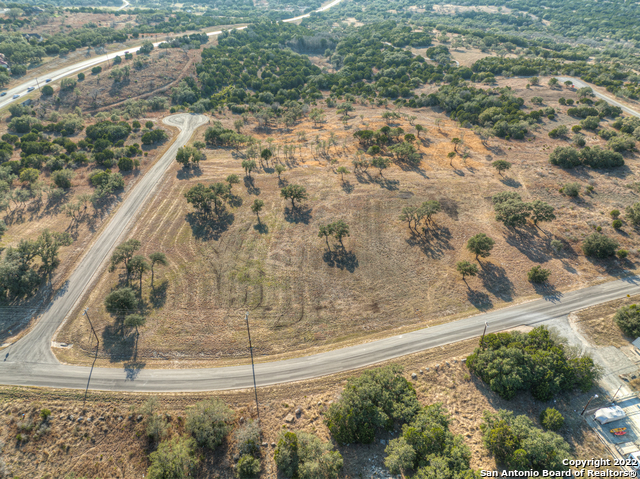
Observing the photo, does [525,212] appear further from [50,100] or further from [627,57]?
[627,57]

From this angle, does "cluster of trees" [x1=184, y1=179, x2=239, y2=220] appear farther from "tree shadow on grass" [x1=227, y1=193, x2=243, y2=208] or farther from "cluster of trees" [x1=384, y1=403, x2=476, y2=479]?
"cluster of trees" [x1=384, y1=403, x2=476, y2=479]

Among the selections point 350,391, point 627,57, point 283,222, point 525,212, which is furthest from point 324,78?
point 627,57

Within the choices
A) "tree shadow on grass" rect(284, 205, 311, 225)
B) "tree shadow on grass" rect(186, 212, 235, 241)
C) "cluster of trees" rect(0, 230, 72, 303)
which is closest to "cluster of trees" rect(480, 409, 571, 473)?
"tree shadow on grass" rect(284, 205, 311, 225)

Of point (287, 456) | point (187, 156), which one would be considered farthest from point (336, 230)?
point (187, 156)

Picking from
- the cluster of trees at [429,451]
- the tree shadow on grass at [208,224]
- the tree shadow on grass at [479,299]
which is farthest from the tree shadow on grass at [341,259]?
the cluster of trees at [429,451]

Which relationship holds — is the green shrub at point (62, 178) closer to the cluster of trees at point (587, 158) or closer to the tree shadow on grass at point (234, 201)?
the tree shadow on grass at point (234, 201)
